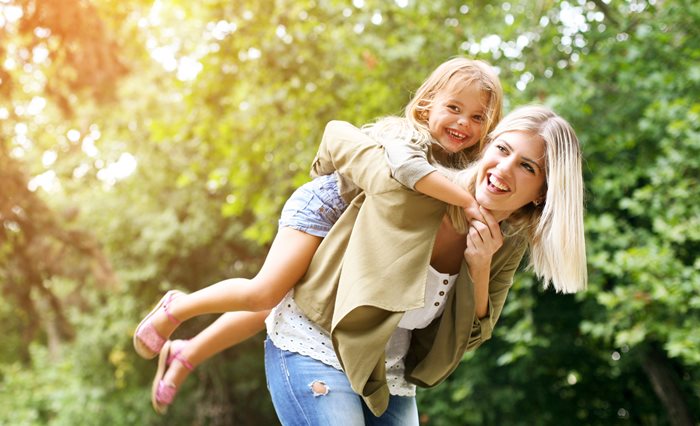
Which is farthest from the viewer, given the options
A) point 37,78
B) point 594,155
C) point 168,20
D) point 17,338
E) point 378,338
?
point 17,338

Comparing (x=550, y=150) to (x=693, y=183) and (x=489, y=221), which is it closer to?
(x=489, y=221)

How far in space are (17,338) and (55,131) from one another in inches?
299

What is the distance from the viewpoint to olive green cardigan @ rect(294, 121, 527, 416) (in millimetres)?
1813

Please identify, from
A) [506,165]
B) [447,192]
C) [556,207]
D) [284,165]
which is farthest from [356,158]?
[284,165]

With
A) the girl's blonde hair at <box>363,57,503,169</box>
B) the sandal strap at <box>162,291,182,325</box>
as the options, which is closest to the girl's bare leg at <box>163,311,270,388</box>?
the sandal strap at <box>162,291,182,325</box>

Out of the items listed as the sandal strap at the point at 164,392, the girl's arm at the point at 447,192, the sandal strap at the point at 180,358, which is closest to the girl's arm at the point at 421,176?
the girl's arm at the point at 447,192

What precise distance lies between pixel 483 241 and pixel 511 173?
0.55 feet

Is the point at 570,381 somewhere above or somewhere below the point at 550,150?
below

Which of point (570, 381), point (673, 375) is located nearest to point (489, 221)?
point (673, 375)

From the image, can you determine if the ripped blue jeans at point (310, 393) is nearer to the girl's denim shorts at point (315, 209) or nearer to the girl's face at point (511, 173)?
the girl's denim shorts at point (315, 209)

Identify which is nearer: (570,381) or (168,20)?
(168,20)

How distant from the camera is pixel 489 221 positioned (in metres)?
1.89

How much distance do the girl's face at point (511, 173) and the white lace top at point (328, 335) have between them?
0.76 ft

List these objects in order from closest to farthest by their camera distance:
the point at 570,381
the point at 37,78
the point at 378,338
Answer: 1. the point at 378,338
2. the point at 37,78
3. the point at 570,381
